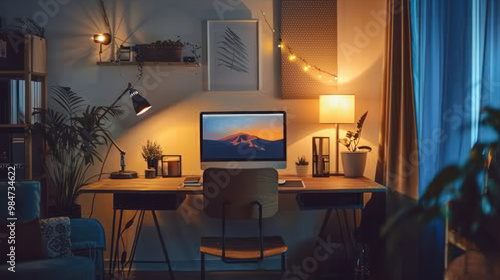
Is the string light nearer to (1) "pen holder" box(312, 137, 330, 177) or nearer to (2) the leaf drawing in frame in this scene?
(2) the leaf drawing in frame

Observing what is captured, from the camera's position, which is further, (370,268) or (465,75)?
(370,268)

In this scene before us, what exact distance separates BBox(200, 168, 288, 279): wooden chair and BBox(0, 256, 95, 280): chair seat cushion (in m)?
0.67

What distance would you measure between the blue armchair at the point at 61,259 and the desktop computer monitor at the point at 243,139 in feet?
3.44

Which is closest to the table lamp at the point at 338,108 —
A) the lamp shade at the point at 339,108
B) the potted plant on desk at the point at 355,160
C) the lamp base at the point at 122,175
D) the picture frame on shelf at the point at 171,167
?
the lamp shade at the point at 339,108

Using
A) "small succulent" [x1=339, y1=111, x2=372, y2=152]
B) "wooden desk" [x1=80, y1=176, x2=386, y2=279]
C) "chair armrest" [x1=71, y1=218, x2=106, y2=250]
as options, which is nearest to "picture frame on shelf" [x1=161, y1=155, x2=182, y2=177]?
"wooden desk" [x1=80, y1=176, x2=386, y2=279]

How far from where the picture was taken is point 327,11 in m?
4.34

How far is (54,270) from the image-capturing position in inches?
114

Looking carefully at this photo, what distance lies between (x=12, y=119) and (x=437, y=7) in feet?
9.65

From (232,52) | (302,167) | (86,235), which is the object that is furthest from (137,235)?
(232,52)

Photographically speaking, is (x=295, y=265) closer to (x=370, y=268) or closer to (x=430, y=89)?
(x=370, y=268)

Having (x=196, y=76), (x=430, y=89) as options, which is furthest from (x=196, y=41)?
(x=430, y=89)

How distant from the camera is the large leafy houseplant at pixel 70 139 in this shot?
408cm

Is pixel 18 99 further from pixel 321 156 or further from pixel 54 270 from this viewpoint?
pixel 321 156

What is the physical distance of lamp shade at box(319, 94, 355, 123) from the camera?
409 centimetres
